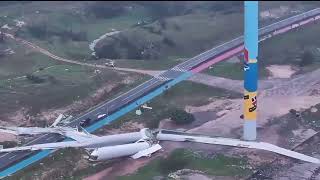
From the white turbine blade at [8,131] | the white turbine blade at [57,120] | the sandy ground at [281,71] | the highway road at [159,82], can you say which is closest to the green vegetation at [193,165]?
the highway road at [159,82]

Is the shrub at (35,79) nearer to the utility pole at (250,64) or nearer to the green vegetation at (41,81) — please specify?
the green vegetation at (41,81)

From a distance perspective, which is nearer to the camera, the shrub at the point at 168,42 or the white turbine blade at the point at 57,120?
the white turbine blade at the point at 57,120

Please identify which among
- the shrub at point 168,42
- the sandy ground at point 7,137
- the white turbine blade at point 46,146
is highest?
the shrub at point 168,42

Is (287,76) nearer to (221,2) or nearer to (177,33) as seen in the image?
(177,33)

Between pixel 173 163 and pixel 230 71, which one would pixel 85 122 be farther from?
pixel 230 71

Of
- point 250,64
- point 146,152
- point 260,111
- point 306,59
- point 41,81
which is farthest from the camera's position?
point 306,59

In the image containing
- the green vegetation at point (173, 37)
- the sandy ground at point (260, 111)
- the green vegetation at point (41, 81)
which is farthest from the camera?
the green vegetation at point (173, 37)

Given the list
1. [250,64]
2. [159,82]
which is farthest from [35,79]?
[250,64]
